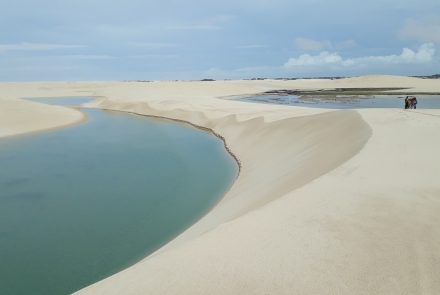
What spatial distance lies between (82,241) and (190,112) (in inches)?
971

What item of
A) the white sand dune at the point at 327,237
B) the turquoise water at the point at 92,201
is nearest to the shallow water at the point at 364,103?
the turquoise water at the point at 92,201

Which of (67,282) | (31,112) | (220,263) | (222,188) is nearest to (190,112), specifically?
(31,112)

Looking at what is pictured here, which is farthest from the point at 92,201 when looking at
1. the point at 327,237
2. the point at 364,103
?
the point at 364,103

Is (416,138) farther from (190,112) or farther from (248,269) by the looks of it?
(190,112)

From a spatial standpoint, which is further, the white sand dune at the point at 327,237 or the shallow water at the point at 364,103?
the shallow water at the point at 364,103

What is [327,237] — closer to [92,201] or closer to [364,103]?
[92,201]

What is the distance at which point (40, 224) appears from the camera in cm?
964

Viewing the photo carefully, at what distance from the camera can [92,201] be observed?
1134 cm

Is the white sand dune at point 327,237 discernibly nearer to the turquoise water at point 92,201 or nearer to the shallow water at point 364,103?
the turquoise water at point 92,201

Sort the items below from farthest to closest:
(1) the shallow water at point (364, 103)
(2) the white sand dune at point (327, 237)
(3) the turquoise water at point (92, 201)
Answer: (1) the shallow water at point (364, 103)
(3) the turquoise water at point (92, 201)
(2) the white sand dune at point (327, 237)

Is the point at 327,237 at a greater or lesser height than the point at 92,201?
greater

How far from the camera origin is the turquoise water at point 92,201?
7.52 metres

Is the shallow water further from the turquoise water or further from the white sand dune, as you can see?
the white sand dune

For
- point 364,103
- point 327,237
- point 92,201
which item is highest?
point 364,103
